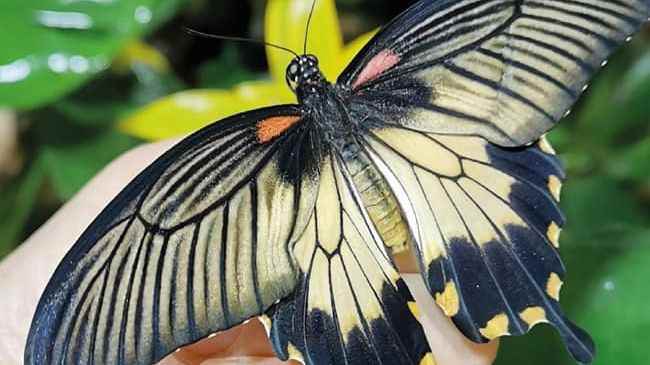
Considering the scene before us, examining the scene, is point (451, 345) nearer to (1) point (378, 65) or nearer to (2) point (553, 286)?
(2) point (553, 286)

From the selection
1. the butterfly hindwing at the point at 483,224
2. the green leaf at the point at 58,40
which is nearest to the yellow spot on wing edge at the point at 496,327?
the butterfly hindwing at the point at 483,224

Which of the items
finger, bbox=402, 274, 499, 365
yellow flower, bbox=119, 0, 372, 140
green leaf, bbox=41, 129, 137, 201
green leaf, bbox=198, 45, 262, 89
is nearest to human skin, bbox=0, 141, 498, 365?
finger, bbox=402, 274, 499, 365

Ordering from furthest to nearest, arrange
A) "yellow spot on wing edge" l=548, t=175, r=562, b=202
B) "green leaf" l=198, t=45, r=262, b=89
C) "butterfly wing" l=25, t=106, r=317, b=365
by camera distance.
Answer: "green leaf" l=198, t=45, r=262, b=89
"yellow spot on wing edge" l=548, t=175, r=562, b=202
"butterfly wing" l=25, t=106, r=317, b=365

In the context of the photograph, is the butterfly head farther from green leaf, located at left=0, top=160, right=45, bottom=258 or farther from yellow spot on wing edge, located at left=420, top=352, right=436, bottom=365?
green leaf, located at left=0, top=160, right=45, bottom=258

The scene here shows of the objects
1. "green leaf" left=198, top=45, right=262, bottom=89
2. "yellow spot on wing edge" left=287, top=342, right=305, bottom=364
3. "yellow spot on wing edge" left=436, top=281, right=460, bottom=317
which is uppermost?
"green leaf" left=198, top=45, right=262, bottom=89

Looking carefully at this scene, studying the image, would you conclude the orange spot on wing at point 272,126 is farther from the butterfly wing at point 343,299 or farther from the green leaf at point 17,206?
the green leaf at point 17,206

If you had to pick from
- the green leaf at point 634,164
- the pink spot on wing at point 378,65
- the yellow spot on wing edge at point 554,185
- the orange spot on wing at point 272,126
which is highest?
the pink spot on wing at point 378,65

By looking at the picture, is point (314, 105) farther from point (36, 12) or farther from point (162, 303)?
point (36, 12)

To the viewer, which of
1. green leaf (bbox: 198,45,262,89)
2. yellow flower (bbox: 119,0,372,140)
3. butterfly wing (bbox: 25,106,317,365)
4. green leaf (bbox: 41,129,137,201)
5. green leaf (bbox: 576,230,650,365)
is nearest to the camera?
butterfly wing (bbox: 25,106,317,365)
